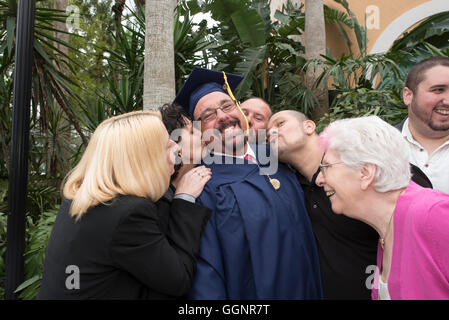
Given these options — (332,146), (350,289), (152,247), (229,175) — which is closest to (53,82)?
(229,175)

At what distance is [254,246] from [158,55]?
2.59 meters

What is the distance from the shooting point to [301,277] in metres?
1.91

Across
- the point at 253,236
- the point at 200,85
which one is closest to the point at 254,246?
the point at 253,236

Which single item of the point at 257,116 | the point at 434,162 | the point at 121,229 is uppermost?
the point at 257,116

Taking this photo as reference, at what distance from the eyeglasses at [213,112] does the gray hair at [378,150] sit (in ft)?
3.10

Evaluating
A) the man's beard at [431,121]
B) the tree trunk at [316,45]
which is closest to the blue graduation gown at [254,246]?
the man's beard at [431,121]

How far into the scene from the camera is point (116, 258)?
1.50 m

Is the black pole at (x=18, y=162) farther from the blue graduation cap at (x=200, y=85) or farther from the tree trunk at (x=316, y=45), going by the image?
the tree trunk at (x=316, y=45)

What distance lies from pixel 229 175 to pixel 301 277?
70cm

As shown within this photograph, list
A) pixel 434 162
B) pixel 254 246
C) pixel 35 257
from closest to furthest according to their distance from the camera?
pixel 254 246
pixel 434 162
pixel 35 257

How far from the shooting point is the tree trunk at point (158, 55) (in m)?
3.68

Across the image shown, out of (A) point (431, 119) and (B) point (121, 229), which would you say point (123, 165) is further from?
(A) point (431, 119)

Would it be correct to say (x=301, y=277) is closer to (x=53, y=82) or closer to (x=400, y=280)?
(x=400, y=280)

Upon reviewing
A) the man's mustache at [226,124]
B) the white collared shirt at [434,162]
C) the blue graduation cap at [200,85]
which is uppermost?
the blue graduation cap at [200,85]
